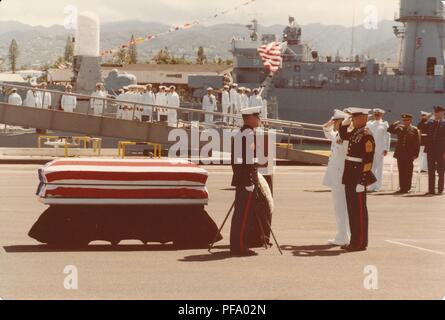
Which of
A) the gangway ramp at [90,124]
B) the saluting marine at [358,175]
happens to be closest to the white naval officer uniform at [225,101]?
the gangway ramp at [90,124]

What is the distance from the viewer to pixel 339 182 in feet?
39.2

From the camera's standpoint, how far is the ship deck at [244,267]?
8.41 m

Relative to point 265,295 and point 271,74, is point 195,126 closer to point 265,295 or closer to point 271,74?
point 265,295

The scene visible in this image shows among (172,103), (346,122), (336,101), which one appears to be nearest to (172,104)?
(172,103)

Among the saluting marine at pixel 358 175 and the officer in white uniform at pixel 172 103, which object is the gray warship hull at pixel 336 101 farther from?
the saluting marine at pixel 358 175

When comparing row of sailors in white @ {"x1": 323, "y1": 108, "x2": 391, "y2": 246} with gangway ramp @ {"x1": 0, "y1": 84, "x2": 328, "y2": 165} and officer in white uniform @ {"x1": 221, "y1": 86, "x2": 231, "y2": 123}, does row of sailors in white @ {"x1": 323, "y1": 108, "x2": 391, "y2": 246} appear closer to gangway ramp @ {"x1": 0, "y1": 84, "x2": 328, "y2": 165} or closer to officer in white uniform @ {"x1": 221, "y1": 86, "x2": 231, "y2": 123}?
gangway ramp @ {"x1": 0, "y1": 84, "x2": 328, "y2": 165}

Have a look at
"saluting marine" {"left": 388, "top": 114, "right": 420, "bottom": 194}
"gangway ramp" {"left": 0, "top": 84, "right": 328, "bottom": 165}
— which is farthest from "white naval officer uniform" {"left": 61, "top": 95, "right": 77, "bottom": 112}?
"saluting marine" {"left": 388, "top": 114, "right": 420, "bottom": 194}

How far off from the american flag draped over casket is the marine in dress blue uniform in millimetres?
10704

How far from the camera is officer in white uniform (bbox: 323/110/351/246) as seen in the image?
1184 cm

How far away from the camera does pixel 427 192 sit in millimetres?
21188

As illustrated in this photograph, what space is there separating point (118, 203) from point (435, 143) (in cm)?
1170
